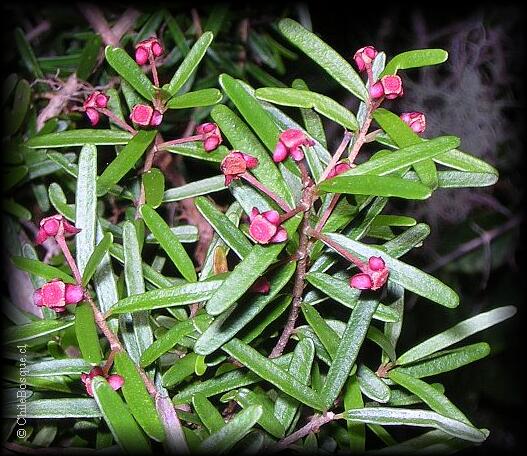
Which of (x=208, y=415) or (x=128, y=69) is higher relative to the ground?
(x=128, y=69)

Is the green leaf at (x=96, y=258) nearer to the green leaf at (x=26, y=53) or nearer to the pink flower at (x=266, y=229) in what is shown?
the pink flower at (x=266, y=229)

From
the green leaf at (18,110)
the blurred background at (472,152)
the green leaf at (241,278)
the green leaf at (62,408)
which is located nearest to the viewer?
the green leaf at (241,278)

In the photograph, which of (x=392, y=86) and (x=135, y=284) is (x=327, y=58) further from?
(x=135, y=284)

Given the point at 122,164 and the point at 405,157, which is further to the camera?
the point at 122,164

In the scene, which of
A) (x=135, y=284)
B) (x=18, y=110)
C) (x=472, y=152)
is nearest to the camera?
(x=135, y=284)

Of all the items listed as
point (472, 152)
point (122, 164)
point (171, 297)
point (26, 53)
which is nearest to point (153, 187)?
point (122, 164)

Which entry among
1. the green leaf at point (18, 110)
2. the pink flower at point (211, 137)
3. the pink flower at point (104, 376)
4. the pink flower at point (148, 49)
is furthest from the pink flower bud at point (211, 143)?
the green leaf at point (18, 110)
